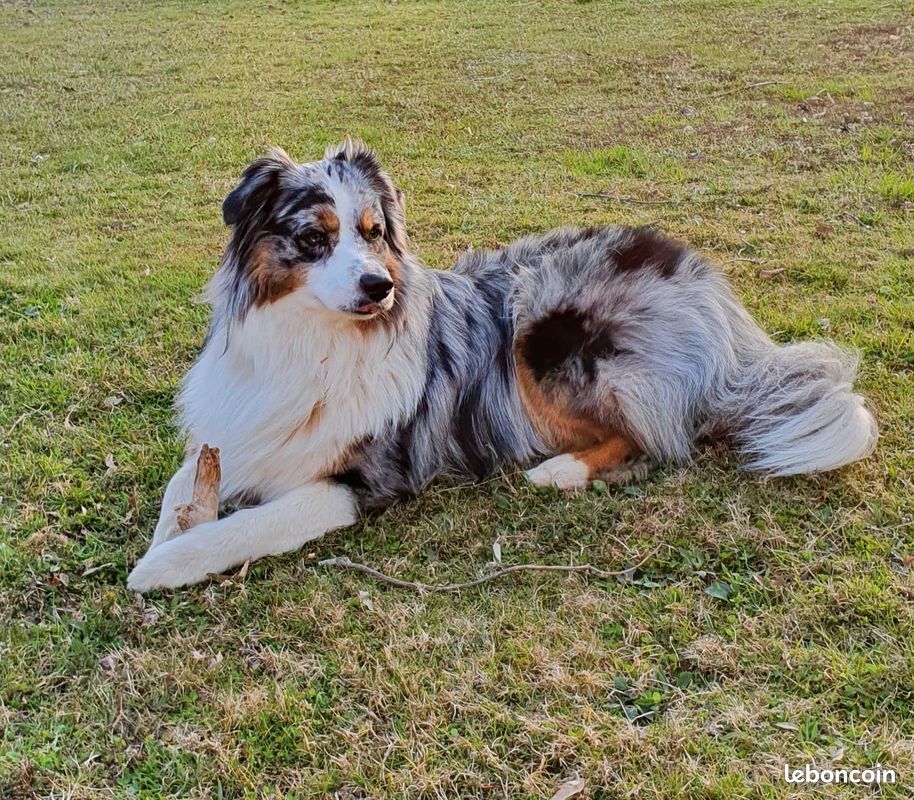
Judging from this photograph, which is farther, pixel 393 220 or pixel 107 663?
pixel 393 220

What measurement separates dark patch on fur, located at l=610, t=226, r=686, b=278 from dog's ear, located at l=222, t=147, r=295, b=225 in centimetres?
171

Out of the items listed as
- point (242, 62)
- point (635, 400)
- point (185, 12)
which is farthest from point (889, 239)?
point (185, 12)

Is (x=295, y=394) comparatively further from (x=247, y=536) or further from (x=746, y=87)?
(x=746, y=87)

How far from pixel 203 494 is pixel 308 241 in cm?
111

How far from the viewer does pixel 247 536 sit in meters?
3.06

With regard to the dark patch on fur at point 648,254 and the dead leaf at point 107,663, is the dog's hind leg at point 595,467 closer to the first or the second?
the dark patch on fur at point 648,254

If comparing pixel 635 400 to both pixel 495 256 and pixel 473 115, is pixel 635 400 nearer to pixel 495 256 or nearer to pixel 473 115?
pixel 495 256

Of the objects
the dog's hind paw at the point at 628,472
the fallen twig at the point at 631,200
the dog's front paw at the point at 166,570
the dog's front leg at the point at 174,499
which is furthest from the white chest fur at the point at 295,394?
the fallen twig at the point at 631,200

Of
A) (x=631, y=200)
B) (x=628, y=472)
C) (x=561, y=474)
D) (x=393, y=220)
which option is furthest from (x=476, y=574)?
(x=631, y=200)

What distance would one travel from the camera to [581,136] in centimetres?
824

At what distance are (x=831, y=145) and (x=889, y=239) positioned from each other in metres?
2.24

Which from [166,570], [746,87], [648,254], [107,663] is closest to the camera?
Result: [107,663]

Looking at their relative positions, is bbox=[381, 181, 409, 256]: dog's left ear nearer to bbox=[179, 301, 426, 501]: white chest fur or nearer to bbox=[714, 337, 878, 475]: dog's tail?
bbox=[179, 301, 426, 501]: white chest fur

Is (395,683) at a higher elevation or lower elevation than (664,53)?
lower
